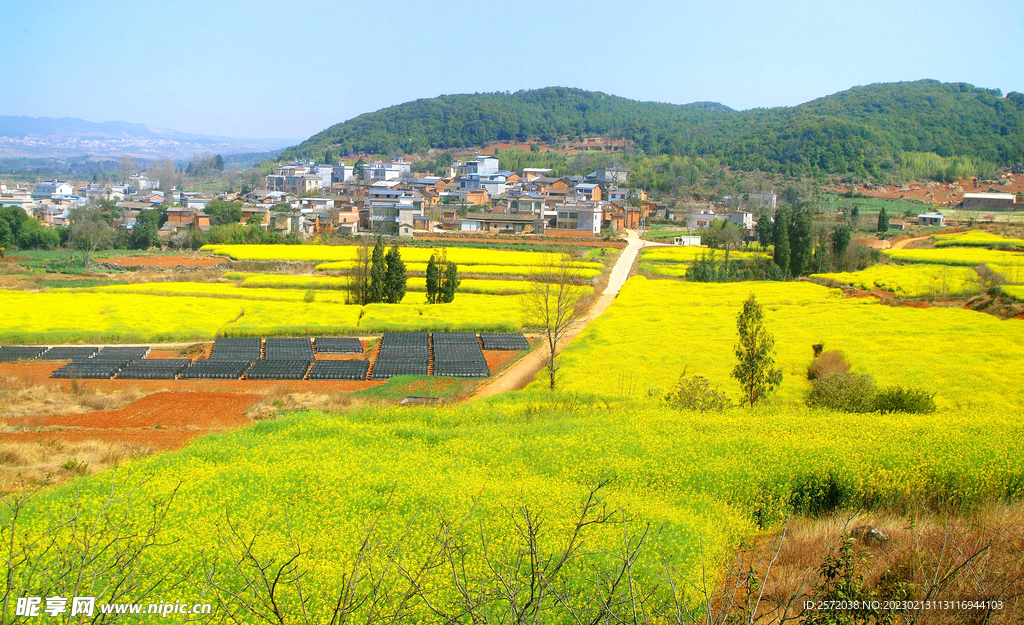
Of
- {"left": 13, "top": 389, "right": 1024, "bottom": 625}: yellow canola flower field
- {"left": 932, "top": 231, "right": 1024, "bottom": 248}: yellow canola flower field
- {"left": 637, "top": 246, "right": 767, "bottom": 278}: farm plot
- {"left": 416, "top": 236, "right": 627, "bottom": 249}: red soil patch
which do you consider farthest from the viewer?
{"left": 416, "top": 236, "right": 627, "bottom": 249}: red soil patch

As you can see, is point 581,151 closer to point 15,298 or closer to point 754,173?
point 754,173

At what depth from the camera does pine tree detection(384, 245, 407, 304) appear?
38938 mm

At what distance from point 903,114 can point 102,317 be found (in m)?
143

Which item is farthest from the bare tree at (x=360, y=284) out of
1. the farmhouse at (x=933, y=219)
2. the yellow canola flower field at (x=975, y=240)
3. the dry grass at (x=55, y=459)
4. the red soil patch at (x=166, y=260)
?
the farmhouse at (x=933, y=219)

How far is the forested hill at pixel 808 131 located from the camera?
110m

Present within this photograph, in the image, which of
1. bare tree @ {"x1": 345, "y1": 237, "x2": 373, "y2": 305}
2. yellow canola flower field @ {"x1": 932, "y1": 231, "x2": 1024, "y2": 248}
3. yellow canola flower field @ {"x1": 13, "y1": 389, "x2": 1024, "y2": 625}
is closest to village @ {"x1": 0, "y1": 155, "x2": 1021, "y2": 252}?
yellow canola flower field @ {"x1": 932, "y1": 231, "x2": 1024, "y2": 248}

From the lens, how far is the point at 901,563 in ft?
27.5

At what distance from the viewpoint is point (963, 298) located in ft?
119

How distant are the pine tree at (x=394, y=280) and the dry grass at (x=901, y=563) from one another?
30.5 m

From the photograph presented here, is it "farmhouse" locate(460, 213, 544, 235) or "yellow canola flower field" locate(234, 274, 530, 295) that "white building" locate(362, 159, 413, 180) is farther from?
"yellow canola flower field" locate(234, 274, 530, 295)

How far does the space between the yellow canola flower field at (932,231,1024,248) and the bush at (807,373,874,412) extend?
43615mm

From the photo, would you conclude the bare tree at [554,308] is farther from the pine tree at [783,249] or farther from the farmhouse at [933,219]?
the farmhouse at [933,219]

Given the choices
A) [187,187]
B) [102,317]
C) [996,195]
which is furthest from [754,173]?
[187,187]

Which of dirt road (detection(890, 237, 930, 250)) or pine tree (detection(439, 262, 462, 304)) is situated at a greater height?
dirt road (detection(890, 237, 930, 250))
